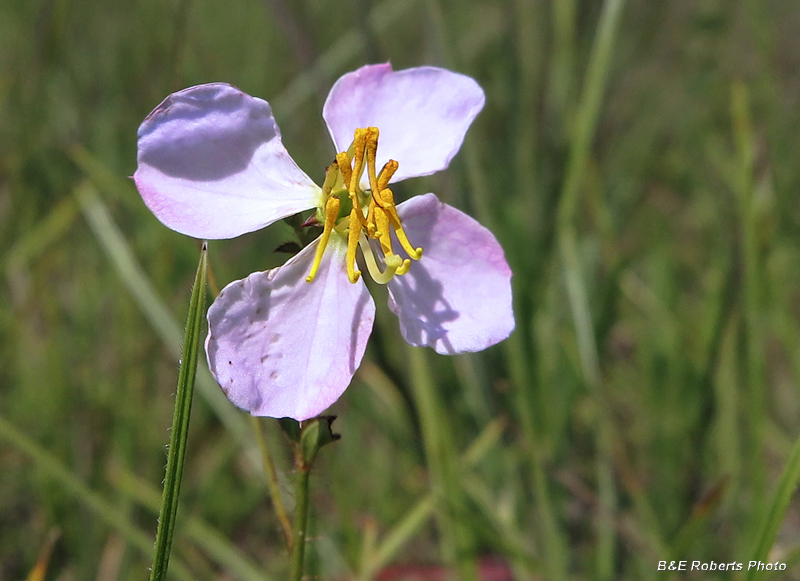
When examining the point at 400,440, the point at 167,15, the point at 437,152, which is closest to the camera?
the point at 437,152

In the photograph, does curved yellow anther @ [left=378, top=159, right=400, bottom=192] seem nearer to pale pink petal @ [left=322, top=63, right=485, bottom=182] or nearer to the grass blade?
pale pink petal @ [left=322, top=63, right=485, bottom=182]

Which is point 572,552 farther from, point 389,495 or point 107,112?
point 107,112

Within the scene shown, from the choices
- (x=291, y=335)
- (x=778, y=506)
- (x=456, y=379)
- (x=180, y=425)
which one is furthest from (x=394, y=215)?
(x=456, y=379)

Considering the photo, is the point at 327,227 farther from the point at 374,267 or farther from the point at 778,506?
the point at 778,506

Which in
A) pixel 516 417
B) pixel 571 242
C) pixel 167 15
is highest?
pixel 167 15

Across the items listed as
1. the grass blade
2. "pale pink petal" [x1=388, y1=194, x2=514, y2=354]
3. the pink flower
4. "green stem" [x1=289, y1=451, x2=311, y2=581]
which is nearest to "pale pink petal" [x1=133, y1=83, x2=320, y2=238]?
the pink flower

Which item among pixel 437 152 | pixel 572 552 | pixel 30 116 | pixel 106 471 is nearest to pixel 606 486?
pixel 572 552

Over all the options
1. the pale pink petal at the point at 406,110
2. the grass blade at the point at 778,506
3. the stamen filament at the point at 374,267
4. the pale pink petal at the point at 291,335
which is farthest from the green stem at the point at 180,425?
the grass blade at the point at 778,506
